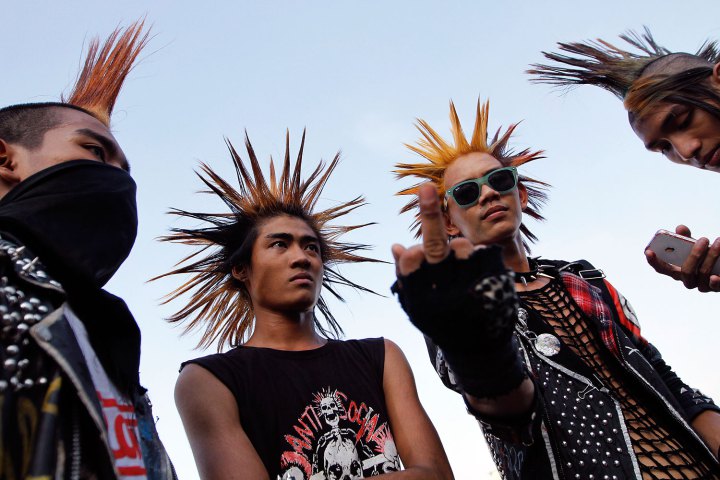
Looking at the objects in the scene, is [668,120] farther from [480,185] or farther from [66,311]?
[66,311]

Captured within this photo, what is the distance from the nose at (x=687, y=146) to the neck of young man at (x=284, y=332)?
2.46 meters

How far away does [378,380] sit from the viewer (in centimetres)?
351

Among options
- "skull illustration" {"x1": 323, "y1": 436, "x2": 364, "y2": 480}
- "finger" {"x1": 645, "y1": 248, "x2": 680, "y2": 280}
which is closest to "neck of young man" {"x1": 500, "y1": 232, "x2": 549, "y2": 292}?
"finger" {"x1": 645, "y1": 248, "x2": 680, "y2": 280}

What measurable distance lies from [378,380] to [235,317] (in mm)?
1838

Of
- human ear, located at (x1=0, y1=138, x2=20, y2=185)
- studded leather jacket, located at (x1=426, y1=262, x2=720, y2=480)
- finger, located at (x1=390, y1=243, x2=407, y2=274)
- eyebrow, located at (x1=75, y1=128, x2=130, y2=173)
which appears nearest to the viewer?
finger, located at (x1=390, y1=243, x2=407, y2=274)

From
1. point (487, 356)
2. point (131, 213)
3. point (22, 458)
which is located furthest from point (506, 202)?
point (22, 458)

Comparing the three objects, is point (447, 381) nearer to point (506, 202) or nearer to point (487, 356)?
point (487, 356)

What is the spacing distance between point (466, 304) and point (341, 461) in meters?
1.44

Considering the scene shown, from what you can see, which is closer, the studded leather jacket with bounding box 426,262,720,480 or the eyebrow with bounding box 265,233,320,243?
the studded leather jacket with bounding box 426,262,720,480

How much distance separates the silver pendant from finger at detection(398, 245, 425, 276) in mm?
1535

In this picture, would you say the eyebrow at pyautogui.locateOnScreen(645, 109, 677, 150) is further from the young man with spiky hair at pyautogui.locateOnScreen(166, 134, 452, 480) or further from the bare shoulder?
the bare shoulder

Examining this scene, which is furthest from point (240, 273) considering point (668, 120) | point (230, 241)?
point (668, 120)

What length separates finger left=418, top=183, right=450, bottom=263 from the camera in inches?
77.6

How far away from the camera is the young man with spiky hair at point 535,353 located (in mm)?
2029
